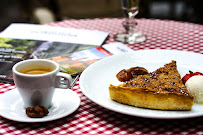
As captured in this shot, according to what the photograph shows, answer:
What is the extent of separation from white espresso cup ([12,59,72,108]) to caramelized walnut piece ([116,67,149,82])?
0.75 feet

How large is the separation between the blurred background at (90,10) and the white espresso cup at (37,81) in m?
3.18

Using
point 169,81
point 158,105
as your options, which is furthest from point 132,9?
point 158,105

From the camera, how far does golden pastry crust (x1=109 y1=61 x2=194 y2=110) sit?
863 mm

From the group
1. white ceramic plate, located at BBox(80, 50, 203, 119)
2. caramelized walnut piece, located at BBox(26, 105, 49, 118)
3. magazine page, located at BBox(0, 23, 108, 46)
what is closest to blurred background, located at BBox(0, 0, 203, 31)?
magazine page, located at BBox(0, 23, 108, 46)

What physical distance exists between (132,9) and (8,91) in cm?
74

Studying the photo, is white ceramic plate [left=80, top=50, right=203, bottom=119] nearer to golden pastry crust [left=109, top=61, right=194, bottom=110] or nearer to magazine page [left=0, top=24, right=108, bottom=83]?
golden pastry crust [left=109, top=61, right=194, bottom=110]

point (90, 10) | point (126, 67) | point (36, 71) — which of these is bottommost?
point (90, 10)

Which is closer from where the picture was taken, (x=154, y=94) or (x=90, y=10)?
(x=154, y=94)

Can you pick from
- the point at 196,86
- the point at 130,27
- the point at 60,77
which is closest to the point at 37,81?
the point at 60,77

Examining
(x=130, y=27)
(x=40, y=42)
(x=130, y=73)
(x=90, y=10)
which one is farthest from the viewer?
(x=90, y=10)

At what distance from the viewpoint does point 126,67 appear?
3.76 feet

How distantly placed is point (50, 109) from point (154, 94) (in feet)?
0.99

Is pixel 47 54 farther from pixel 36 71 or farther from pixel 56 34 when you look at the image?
pixel 36 71

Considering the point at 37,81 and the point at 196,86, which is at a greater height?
the point at 37,81
